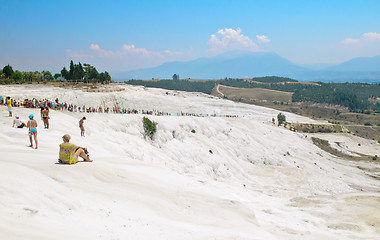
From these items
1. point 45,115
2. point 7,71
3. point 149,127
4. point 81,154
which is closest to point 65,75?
point 7,71

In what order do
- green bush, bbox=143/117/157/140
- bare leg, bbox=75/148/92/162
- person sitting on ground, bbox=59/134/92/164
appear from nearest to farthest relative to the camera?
person sitting on ground, bbox=59/134/92/164 < bare leg, bbox=75/148/92/162 < green bush, bbox=143/117/157/140

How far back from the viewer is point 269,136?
205 feet

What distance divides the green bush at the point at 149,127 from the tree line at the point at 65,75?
184ft

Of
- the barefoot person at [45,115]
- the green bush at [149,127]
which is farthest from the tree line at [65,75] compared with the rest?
the barefoot person at [45,115]

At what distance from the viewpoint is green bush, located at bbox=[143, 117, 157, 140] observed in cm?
3594

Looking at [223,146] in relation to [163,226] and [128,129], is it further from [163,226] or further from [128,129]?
[163,226]

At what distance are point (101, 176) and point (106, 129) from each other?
57.4 ft

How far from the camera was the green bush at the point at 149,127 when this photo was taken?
118 feet

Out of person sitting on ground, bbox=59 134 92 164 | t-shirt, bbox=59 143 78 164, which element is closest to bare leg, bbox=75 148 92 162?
person sitting on ground, bbox=59 134 92 164

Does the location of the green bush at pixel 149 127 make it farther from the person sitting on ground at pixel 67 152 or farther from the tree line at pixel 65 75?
the tree line at pixel 65 75

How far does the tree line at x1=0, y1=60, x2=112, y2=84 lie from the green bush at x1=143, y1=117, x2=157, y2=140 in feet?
184

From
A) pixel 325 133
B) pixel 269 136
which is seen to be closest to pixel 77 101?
pixel 269 136

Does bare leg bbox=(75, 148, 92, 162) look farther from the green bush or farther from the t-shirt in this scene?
the green bush

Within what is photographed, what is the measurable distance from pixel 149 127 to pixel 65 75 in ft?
207
